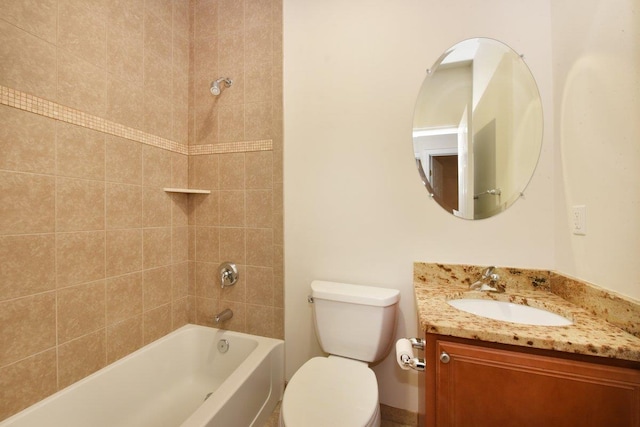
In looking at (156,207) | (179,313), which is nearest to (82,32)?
(156,207)

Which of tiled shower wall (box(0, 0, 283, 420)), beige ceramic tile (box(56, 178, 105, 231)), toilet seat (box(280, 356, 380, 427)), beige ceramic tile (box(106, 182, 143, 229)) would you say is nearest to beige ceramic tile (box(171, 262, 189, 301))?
tiled shower wall (box(0, 0, 283, 420))

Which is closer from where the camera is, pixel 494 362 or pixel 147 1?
pixel 494 362

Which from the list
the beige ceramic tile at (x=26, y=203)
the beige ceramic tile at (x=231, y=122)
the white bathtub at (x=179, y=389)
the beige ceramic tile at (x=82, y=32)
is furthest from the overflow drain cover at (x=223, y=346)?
the beige ceramic tile at (x=82, y=32)

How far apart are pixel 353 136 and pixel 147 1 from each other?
144cm

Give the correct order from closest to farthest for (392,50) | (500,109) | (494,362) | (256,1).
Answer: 1. (494,362)
2. (500,109)
3. (392,50)
4. (256,1)

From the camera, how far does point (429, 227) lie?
4.17 ft

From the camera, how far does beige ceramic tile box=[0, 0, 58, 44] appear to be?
Answer: 92cm

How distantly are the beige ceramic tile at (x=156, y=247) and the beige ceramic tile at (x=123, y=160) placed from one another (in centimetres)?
31

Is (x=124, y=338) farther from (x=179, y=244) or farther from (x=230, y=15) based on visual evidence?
(x=230, y=15)

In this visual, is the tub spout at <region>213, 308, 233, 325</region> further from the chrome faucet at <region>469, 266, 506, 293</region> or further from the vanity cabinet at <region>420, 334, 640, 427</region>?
the chrome faucet at <region>469, 266, 506, 293</region>

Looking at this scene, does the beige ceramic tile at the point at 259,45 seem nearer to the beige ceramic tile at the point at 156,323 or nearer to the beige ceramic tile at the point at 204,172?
the beige ceramic tile at the point at 204,172

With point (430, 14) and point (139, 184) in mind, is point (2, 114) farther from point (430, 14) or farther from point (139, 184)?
point (430, 14)

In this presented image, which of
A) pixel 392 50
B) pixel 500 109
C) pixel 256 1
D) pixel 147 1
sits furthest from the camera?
pixel 256 1

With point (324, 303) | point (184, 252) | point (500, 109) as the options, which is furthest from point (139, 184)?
point (500, 109)
